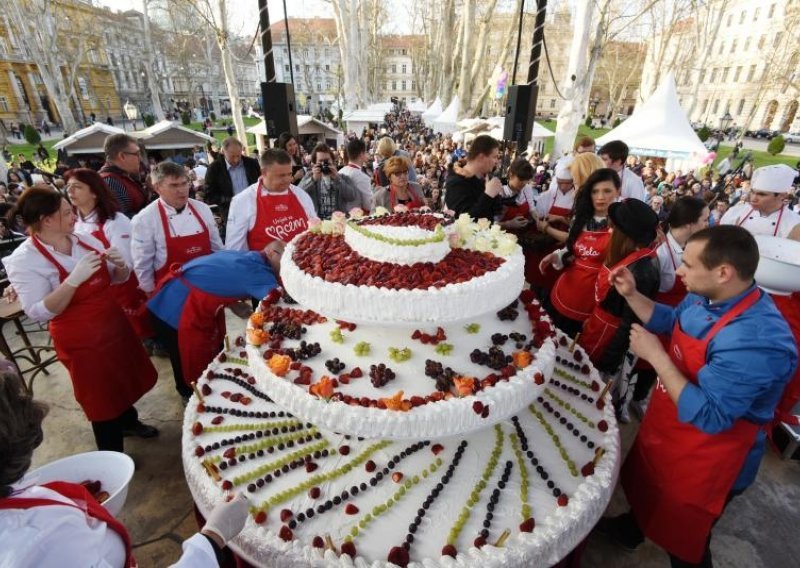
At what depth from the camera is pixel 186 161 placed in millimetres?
15305

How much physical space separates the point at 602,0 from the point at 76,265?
51.4 feet

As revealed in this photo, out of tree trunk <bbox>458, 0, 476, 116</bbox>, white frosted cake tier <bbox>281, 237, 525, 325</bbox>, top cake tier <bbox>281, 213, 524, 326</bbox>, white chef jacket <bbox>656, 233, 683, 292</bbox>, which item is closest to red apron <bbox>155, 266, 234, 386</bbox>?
top cake tier <bbox>281, 213, 524, 326</bbox>

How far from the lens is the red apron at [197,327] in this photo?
3076mm

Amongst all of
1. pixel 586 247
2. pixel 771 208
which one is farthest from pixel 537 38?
pixel 586 247

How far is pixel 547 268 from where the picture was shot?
15.7 ft

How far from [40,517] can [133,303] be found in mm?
3108

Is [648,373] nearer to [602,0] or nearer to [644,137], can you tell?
[644,137]

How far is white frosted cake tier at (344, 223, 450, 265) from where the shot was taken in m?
2.30

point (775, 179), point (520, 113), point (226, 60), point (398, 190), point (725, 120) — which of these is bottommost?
point (725, 120)

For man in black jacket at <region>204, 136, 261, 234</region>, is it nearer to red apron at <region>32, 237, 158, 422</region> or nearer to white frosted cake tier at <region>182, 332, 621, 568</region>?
red apron at <region>32, 237, 158, 422</region>

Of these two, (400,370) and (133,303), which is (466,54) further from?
(400,370)

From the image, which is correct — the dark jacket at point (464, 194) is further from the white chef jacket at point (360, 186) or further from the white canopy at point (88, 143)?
the white canopy at point (88, 143)

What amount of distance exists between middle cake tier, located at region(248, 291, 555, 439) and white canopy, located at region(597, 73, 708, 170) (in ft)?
33.2

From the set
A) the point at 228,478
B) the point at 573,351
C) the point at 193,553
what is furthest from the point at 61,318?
the point at 573,351
